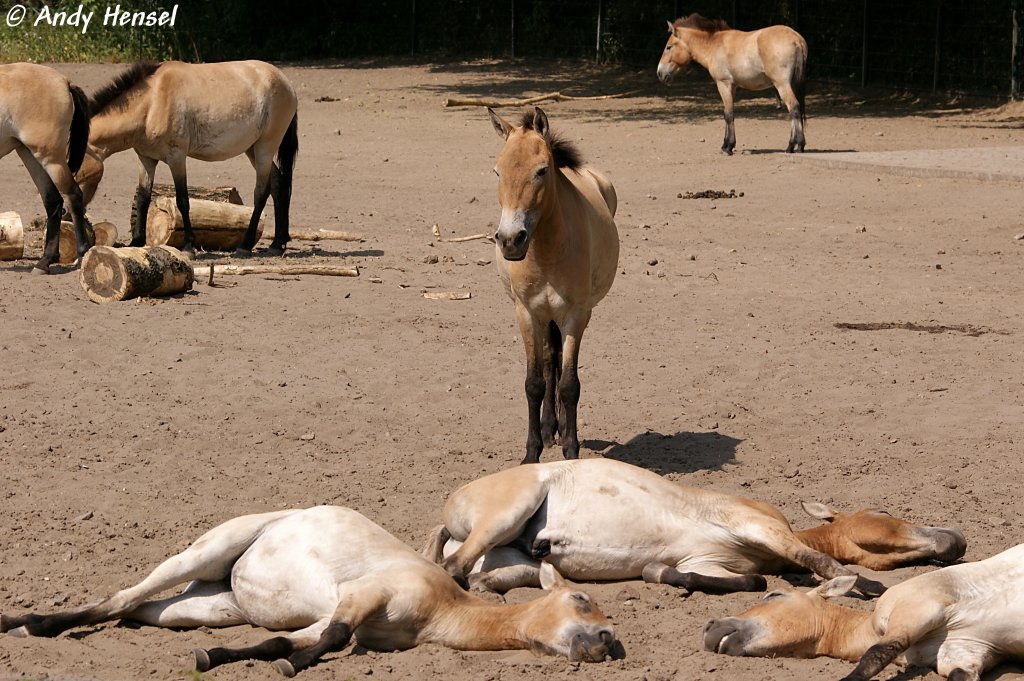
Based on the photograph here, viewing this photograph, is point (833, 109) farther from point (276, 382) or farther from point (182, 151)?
point (276, 382)

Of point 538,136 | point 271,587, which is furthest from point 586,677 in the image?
point 538,136

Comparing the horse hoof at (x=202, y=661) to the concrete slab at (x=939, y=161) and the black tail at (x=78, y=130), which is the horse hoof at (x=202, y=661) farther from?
the concrete slab at (x=939, y=161)

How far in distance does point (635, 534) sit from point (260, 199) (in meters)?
8.16

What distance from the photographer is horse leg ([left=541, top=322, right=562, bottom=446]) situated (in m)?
7.44

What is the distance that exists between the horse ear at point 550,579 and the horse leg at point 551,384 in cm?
238

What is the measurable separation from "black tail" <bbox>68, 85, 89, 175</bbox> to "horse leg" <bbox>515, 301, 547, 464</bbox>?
6249mm

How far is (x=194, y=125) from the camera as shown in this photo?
12.8 metres

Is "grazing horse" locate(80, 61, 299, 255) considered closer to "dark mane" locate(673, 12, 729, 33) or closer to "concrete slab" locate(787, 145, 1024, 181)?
"concrete slab" locate(787, 145, 1024, 181)

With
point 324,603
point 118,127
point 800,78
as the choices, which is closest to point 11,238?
point 118,127

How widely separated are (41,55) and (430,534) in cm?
2793

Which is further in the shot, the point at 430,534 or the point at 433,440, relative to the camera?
the point at 433,440

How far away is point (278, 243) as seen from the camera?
13062 millimetres

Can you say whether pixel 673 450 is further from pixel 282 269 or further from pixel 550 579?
pixel 282 269

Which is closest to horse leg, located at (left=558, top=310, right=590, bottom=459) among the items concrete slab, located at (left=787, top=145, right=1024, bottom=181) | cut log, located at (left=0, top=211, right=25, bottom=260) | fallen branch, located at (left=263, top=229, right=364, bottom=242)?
cut log, located at (left=0, top=211, right=25, bottom=260)
